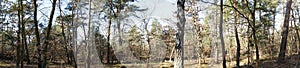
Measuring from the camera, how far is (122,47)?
756 inches

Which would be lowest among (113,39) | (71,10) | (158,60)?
(158,60)

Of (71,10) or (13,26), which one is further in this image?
(13,26)

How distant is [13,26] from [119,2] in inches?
341

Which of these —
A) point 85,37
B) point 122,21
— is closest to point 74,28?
point 85,37

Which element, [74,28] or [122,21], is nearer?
[122,21]

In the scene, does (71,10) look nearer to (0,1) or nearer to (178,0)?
(0,1)

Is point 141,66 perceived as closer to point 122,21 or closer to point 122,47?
point 122,47

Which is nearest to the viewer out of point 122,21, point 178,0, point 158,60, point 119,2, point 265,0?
point 178,0

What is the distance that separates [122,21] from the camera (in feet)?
55.3

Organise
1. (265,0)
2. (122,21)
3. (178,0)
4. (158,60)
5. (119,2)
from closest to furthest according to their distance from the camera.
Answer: (178,0)
(122,21)
(119,2)
(265,0)
(158,60)

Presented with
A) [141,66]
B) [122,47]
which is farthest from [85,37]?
[141,66]

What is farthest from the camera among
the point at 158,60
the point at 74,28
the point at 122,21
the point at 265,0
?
the point at 158,60

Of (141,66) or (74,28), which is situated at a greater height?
(74,28)

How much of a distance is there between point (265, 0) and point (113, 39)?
435 inches
